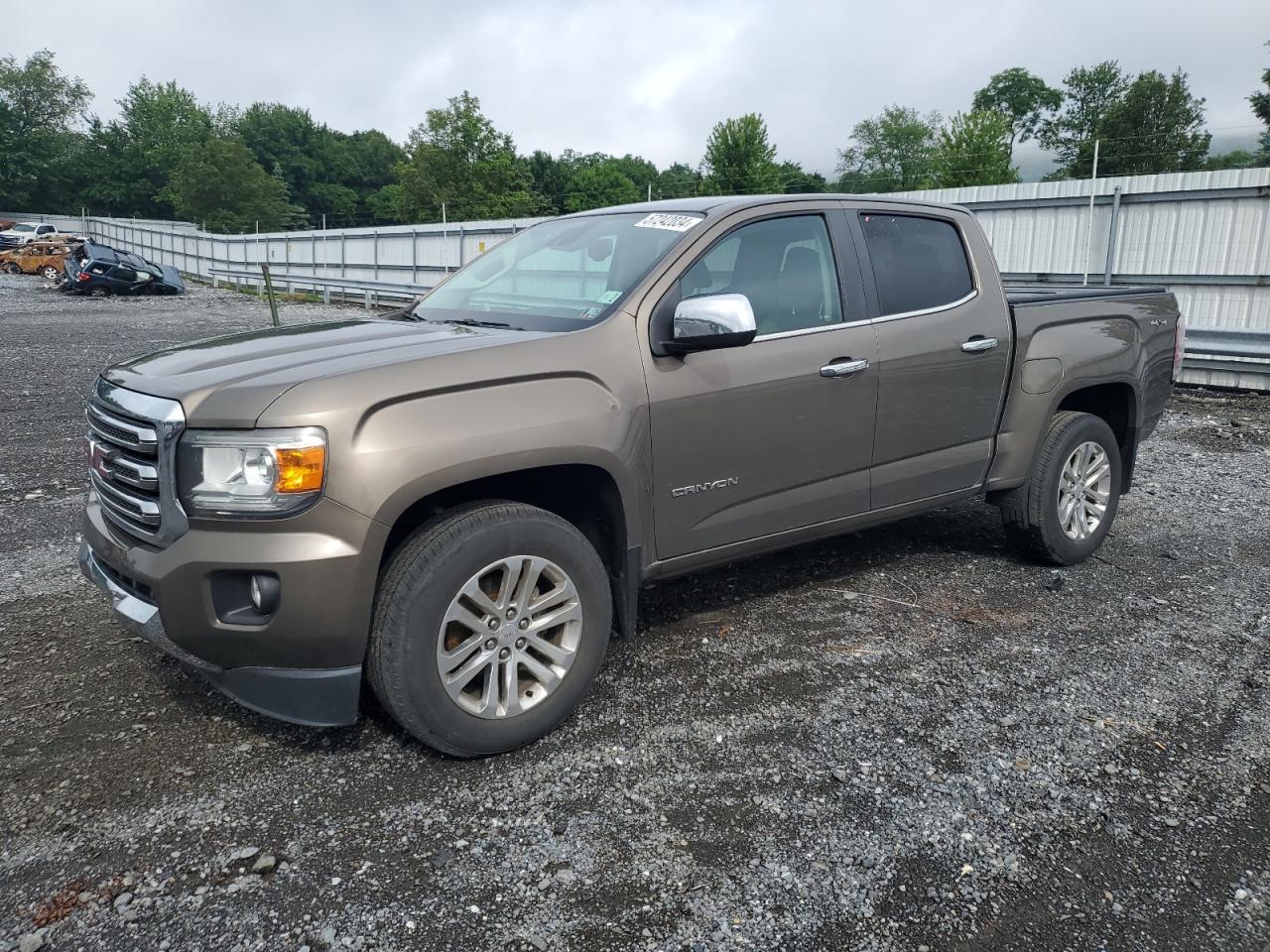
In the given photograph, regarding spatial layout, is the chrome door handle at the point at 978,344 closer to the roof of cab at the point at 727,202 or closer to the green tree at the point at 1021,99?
the roof of cab at the point at 727,202

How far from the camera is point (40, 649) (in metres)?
3.99

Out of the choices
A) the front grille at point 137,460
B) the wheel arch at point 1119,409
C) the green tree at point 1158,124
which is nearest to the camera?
the front grille at point 137,460

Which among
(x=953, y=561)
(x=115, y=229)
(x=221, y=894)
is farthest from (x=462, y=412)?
(x=115, y=229)

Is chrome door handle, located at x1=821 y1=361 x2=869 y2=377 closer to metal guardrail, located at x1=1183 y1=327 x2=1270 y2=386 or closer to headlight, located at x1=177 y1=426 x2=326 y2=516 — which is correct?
headlight, located at x1=177 y1=426 x2=326 y2=516

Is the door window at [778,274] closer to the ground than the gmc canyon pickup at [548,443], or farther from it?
farther from it

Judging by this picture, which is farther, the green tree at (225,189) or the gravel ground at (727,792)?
the green tree at (225,189)

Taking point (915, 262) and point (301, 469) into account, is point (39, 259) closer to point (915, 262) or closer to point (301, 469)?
point (915, 262)

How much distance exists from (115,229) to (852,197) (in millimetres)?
63356

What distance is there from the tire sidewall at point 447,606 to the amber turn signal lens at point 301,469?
1.30ft

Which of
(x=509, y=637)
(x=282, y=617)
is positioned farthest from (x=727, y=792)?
(x=282, y=617)

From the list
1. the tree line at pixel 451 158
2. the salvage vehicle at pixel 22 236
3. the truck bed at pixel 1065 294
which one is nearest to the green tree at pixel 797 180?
the tree line at pixel 451 158

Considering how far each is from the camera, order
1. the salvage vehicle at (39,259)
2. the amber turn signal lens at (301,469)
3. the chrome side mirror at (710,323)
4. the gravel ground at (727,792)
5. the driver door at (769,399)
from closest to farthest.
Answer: the gravel ground at (727,792) → the amber turn signal lens at (301,469) → the chrome side mirror at (710,323) → the driver door at (769,399) → the salvage vehicle at (39,259)

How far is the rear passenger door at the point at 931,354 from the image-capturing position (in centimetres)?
421

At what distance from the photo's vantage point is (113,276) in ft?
89.6
